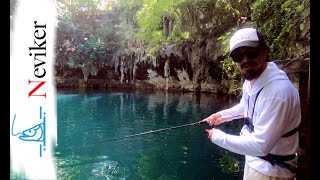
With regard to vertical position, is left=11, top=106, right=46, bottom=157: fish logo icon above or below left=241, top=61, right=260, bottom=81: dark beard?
below

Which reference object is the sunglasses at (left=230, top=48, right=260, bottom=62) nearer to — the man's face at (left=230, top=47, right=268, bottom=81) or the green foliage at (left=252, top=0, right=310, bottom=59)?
the man's face at (left=230, top=47, right=268, bottom=81)

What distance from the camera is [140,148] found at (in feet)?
22.9

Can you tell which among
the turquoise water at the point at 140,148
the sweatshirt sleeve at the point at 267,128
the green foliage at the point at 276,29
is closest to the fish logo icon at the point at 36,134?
the turquoise water at the point at 140,148

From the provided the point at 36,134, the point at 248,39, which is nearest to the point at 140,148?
the point at 36,134

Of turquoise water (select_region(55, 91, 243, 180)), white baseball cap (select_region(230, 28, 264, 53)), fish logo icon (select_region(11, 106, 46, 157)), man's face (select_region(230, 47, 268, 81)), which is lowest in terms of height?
turquoise water (select_region(55, 91, 243, 180))

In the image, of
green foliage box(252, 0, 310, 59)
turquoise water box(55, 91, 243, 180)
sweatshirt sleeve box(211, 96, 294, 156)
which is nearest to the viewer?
sweatshirt sleeve box(211, 96, 294, 156)

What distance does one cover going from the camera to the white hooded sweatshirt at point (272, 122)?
1.26 meters

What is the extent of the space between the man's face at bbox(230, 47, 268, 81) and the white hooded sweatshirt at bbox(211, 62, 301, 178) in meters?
0.04

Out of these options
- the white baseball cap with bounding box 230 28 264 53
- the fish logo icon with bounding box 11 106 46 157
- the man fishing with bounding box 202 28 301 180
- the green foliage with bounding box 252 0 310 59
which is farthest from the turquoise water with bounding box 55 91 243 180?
the green foliage with bounding box 252 0 310 59

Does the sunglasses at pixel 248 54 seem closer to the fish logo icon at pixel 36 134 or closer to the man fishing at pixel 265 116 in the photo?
the man fishing at pixel 265 116

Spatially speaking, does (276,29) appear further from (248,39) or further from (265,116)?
(265,116)

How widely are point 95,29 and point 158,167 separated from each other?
15.6 m

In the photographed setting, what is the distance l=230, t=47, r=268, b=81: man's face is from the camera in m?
1.41

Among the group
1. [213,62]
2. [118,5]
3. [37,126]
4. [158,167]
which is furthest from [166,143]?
[118,5]
